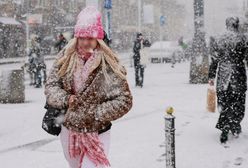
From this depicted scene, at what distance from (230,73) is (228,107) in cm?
50

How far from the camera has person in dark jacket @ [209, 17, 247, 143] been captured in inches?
303

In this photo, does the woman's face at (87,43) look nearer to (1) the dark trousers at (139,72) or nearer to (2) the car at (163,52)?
(1) the dark trousers at (139,72)

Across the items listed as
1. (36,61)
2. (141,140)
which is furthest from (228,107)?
(36,61)

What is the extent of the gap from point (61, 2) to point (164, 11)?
33529 millimetres

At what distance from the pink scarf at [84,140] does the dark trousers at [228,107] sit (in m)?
4.11

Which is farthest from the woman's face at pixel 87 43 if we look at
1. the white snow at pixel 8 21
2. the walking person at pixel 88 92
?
the white snow at pixel 8 21

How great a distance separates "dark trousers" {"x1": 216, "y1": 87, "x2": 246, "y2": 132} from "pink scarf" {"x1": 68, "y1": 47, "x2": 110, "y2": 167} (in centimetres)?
411

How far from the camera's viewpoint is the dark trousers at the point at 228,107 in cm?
773

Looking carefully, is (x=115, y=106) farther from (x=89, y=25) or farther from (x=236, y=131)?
(x=236, y=131)

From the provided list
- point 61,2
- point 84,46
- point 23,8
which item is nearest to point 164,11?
point 61,2

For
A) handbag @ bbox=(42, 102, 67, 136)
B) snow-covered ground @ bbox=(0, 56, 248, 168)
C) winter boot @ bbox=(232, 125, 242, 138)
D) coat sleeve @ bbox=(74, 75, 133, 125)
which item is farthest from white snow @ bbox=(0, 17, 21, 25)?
coat sleeve @ bbox=(74, 75, 133, 125)

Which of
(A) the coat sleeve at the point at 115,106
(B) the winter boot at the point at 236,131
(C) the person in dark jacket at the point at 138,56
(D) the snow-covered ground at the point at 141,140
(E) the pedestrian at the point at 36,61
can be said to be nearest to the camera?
(A) the coat sleeve at the point at 115,106

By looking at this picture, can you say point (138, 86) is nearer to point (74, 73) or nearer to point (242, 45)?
point (242, 45)

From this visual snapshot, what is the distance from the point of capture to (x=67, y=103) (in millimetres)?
3832
